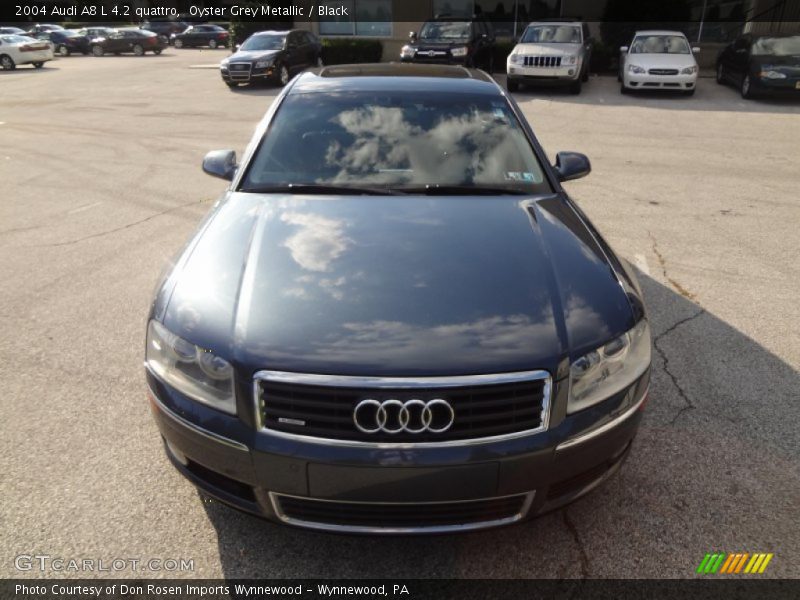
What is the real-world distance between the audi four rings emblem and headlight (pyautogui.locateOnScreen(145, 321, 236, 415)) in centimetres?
48

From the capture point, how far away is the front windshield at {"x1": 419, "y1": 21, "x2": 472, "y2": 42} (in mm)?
18469

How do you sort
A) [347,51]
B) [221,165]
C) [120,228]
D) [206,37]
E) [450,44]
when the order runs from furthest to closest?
1. [206,37]
2. [347,51]
3. [450,44]
4. [120,228]
5. [221,165]

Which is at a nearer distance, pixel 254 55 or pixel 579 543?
pixel 579 543

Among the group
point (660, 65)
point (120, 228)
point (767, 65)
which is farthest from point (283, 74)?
point (120, 228)

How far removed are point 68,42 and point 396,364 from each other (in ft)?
139

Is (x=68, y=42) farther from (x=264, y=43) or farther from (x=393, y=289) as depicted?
(x=393, y=289)

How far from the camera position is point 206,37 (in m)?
38.5

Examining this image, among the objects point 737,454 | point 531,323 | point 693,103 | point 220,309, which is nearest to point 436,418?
point 531,323

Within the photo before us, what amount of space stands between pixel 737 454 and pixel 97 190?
7.73m

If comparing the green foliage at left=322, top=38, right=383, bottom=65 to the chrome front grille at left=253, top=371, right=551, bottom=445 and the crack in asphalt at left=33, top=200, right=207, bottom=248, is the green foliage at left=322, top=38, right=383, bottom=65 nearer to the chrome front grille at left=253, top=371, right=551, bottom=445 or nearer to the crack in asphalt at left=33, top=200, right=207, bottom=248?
the crack in asphalt at left=33, top=200, right=207, bottom=248

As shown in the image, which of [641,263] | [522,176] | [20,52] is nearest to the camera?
[522,176]

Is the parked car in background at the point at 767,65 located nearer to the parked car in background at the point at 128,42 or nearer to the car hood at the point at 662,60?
the car hood at the point at 662,60

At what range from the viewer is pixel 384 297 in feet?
7.66

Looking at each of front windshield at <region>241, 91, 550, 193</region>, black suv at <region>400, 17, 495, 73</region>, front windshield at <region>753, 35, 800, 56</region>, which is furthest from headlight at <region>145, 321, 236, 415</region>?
front windshield at <region>753, 35, 800, 56</region>
